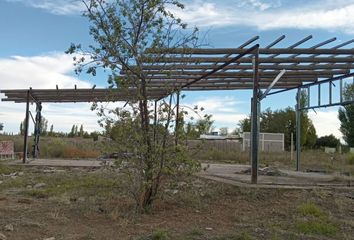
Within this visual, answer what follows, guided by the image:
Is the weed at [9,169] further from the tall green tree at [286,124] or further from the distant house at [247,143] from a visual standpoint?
the tall green tree at [286,124]

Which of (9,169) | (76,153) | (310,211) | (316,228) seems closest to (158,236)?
(316,228)

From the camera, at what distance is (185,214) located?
950cm

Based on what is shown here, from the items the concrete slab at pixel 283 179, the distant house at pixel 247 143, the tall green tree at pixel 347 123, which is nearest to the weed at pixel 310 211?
the concrete slab at pixel 283 179

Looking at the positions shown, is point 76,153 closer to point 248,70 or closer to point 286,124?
point 248,70

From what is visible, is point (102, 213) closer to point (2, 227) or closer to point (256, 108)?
→ point (2, 227)

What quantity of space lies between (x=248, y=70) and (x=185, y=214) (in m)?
8.54

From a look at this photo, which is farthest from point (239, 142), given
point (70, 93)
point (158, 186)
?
A: point (158, 186)

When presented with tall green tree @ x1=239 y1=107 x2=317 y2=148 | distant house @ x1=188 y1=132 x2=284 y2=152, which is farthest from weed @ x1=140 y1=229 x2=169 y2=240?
tall green tree @ x1=239 y1=107 x2=317 y2=148

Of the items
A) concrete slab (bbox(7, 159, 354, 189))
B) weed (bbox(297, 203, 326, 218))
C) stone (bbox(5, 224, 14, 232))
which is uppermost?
concrete slab (bbox(7, 159, 354, 189))

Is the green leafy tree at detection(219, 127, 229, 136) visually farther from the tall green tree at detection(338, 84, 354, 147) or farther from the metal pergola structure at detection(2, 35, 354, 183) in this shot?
the metal pergola structure at detection(2, 35, 354, 183)

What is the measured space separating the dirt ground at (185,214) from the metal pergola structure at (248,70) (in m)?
1.79

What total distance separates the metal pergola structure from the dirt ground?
1786 millimetres

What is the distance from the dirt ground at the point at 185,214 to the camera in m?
7.86

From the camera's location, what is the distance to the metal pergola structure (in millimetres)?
10078
